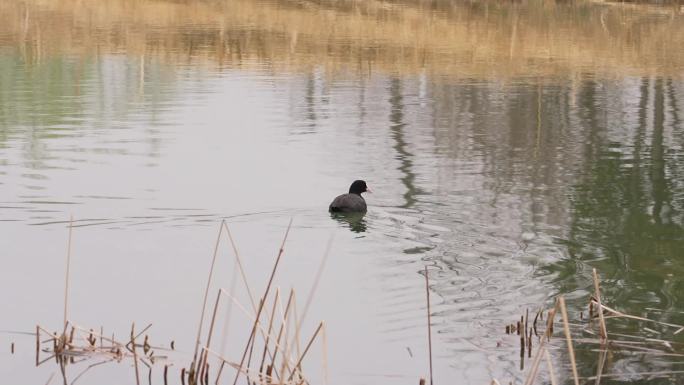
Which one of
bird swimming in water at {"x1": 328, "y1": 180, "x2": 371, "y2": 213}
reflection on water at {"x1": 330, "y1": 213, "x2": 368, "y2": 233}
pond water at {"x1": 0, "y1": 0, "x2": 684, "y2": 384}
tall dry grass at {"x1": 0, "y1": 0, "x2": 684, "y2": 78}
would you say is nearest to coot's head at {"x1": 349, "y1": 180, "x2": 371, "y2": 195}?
pond water at {"x1": 0, "y1": 0, "x2": 684, "y2": 384}

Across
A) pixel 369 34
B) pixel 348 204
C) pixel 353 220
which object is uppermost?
pixel 369 34

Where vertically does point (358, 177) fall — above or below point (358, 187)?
below

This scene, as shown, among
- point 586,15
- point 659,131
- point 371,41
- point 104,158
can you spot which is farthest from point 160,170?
point 586,15

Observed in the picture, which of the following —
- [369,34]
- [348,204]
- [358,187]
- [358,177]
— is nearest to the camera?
[348,204]

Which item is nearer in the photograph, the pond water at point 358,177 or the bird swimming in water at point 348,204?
the pond water at point 358,177

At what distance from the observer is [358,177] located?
16.1 metres

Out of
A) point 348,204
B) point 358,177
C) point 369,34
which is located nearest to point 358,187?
point 348,204

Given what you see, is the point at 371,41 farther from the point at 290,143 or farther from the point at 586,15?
the point at 290,143

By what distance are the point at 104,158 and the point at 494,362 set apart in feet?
30.9

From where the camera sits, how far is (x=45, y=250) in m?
12.2

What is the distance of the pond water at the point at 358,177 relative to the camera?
1005 centimetres

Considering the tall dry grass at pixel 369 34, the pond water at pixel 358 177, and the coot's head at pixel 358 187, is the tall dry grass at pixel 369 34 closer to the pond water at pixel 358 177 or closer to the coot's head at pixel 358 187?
the pond water at pixel 358 177

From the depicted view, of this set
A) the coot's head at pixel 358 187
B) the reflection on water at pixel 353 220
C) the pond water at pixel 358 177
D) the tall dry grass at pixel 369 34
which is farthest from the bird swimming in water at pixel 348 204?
the tall dry grass at pixel 369 34

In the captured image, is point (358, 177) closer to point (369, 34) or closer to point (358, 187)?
point (358, 187)
